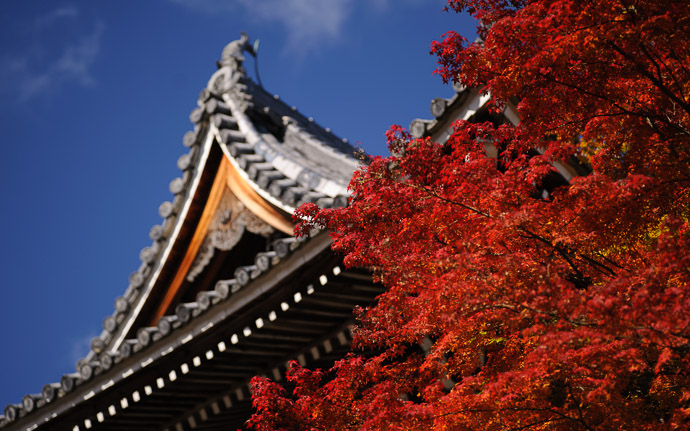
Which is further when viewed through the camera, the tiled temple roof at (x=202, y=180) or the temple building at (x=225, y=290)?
the tiled temple roof at (x=202, y=180)

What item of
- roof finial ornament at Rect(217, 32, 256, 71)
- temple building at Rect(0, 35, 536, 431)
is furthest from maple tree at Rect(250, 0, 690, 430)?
roof finial ornament at Rect(217, 32, 256, 71)

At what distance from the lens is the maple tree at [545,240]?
11.9 ft

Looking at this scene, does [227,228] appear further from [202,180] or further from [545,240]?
[545,240]

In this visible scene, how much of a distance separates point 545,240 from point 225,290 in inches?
186

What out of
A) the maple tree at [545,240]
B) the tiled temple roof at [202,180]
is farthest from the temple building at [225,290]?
the maple tree at [545,240]

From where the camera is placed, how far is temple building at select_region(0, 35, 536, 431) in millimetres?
7812

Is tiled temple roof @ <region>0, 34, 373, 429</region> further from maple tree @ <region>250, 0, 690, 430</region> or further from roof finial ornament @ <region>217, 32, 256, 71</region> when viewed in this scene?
maple tree @ <region>250, 0, 690, 430</region>

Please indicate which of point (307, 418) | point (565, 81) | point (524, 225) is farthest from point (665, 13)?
→ point (307, 418)

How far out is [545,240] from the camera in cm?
420

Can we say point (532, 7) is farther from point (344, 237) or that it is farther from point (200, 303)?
point (200, 303)

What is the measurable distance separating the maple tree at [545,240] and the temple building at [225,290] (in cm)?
222

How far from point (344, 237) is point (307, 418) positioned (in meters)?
1.71

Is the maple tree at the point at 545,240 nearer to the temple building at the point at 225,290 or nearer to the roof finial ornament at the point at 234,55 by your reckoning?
the temple building at the point at 225,290

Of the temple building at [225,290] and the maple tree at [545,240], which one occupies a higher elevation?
the temple building at [225,290]
